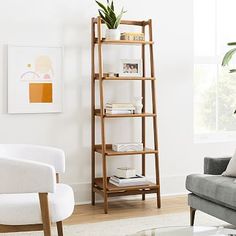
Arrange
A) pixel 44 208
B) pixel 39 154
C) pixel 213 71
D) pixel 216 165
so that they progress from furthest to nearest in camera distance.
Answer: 1. pixel 213 71
2. pixel 216 165
3. pixel 39 154
4. pixel 44 208

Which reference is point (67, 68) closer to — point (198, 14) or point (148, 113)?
point (148, 113)

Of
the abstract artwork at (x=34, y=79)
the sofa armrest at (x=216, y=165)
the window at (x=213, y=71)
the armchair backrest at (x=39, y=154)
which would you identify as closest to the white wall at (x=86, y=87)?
the abstract artwork at (x=34, y=79)

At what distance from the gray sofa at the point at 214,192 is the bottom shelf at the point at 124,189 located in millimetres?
877

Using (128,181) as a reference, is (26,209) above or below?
above

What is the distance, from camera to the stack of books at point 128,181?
4.99 metres

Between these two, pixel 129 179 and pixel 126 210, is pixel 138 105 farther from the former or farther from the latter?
pixel 126 210

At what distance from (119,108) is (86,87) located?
44 centimetres

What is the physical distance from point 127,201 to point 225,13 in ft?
8.04

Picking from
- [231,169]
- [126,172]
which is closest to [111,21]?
[126,172]

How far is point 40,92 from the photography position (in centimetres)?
504

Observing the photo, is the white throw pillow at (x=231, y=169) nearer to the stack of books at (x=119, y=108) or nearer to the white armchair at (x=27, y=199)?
the stack of books at (x=119, y=108)

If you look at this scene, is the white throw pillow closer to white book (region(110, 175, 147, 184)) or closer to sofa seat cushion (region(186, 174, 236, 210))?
sofa seat cushion (region(186, 174, 236, 210))

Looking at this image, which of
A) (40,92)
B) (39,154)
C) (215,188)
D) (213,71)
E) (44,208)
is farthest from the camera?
(213,71)

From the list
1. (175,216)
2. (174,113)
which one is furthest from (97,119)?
(175,216)
